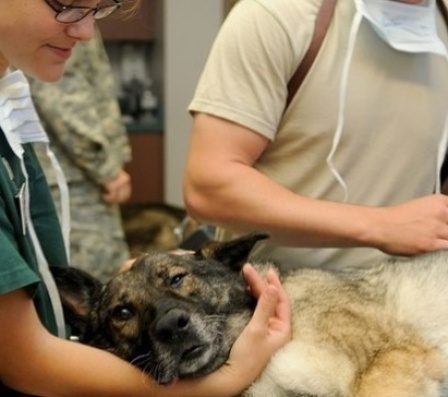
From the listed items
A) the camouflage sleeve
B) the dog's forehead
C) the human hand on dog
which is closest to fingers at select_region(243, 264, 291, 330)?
the human hand on dog

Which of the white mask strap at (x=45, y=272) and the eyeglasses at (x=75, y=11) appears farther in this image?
the white mask strap at (x=45, y=272)

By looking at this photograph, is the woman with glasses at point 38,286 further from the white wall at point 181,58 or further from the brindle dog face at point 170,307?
the white wall at point 181,58

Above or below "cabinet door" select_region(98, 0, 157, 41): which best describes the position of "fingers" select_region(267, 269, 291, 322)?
above

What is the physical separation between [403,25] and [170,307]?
31.3 inches

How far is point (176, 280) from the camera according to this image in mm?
1620

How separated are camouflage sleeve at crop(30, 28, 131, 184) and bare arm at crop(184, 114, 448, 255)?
118 cm

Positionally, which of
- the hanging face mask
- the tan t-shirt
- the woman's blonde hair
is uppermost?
the woman's blonde hair

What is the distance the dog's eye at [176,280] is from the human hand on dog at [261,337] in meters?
0.17

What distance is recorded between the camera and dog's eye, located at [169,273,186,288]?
5.29ft

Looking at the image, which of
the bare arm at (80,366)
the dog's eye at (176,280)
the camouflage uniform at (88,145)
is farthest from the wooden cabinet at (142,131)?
Result: the bare arm at (80,366)

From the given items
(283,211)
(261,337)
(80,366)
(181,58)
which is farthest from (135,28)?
(80,366)

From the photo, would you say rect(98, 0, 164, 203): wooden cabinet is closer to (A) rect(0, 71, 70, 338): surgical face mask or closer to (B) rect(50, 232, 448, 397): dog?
(B) rect(50, 232, 448, 397): dog

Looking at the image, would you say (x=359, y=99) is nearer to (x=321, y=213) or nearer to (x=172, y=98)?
(x=321, y=213)

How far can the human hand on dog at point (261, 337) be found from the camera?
1.41 meters
